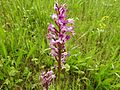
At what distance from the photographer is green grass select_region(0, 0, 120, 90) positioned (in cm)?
238

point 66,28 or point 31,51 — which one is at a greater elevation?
point 66,28

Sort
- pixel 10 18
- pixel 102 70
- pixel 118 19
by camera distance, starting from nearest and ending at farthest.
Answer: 1. pixel 102 70
2. pixel 10 18
3. pixel 118 19

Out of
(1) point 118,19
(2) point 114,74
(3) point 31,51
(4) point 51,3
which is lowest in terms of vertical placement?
(2) point 114,74

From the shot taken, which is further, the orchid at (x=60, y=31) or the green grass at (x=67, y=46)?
the green grass at (x=67, y=46)

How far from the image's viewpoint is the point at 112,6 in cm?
347

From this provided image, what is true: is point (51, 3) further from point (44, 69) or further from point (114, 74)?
point (114, 74)

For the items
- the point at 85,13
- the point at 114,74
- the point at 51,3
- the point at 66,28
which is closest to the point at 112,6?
the point at 85,13

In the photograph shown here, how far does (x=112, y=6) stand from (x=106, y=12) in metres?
0.20

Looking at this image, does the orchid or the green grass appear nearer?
the orchid

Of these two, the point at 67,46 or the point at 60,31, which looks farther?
the point at 67,46

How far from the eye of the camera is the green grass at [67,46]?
7.80 ft

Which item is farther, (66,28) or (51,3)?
(51,3)

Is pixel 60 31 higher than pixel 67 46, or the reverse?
pixel 60 31

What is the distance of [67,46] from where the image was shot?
8.68 feet
